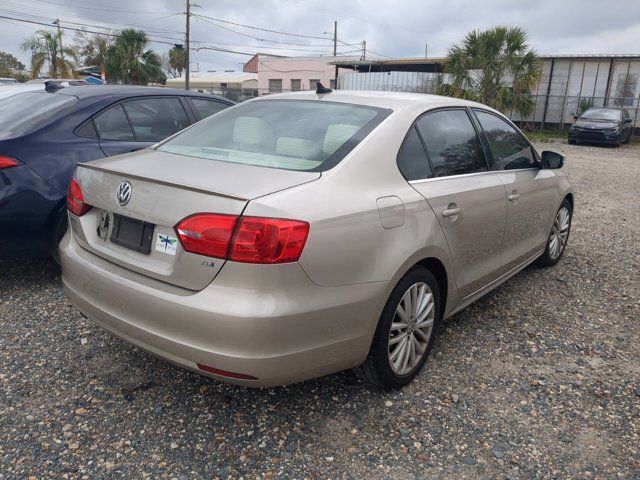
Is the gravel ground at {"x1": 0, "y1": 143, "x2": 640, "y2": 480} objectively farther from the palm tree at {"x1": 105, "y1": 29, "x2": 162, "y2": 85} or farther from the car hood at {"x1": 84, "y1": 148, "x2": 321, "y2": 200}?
the palm tree at {"x1": 105, "y1": 29, "x2": 162, "y2": 85}

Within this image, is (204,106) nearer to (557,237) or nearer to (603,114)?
(557,237)

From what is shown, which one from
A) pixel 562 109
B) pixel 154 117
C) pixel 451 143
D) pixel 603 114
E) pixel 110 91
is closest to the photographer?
pixel 451 143

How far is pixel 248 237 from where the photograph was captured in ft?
7.12

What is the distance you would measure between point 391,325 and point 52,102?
358 cm

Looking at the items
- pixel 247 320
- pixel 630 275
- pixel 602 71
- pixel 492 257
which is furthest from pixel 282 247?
pixel 602 71

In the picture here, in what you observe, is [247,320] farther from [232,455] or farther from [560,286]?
[560,286]

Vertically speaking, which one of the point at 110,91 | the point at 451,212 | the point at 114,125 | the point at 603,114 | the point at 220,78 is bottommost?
the point at 451,212

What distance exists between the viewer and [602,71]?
24.5m

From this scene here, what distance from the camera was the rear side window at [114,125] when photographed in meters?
4.52

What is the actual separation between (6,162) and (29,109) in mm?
903

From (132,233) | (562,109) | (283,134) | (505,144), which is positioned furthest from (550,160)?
(562,109)

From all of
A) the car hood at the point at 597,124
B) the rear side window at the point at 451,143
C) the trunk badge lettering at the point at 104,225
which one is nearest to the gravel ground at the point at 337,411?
the trunk badge lettering at the point at 104,225

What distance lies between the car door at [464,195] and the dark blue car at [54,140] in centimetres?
270

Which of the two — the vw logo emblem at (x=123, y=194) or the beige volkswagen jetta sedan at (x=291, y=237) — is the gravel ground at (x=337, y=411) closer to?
the beige volkswagen jetta sedan at (x=291, y=237)
